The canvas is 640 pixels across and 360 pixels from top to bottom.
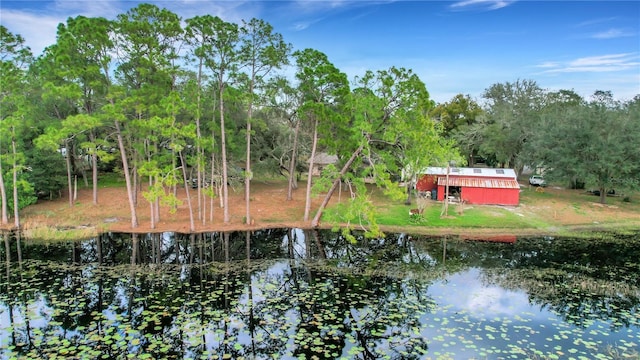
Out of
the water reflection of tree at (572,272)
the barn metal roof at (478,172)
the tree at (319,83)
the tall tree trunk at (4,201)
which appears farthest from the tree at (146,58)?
the barn metal roof at (478,172)

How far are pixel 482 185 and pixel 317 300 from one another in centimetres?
2333

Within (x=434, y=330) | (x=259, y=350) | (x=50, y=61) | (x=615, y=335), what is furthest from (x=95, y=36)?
(x=615, y=335)

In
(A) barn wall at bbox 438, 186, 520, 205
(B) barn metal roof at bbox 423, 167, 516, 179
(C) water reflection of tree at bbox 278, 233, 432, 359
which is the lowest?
(C) water reflection of tree at bbox 278, 233, 432, 359

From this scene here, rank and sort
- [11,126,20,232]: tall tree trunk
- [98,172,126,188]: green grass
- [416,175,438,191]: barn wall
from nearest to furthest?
1. [11,126,20,232]: tall tree trunk
2. [416,175,438,191]: barn wall
3. [98,172,126,188]: green grass

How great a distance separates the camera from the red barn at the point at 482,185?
107 feet

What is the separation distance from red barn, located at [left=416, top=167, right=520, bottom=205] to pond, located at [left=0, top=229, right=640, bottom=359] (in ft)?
33.1

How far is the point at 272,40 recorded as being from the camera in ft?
80.1

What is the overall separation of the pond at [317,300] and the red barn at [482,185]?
10104 millimetres

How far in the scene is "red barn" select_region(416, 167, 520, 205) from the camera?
3259cm

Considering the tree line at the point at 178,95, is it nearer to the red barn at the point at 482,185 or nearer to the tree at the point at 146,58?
the tree at the point at 146,58

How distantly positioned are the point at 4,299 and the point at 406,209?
24356mm

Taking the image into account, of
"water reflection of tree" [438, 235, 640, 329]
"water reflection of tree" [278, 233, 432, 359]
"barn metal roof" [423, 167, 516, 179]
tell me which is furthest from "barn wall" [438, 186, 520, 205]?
"water reflection of tree" [278, 233, 432, 359]

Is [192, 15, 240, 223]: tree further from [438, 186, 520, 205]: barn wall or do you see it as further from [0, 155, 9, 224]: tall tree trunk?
[438, 186, 520, 205]: barn wall

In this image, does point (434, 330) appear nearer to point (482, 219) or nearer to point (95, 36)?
point (482, 219)
